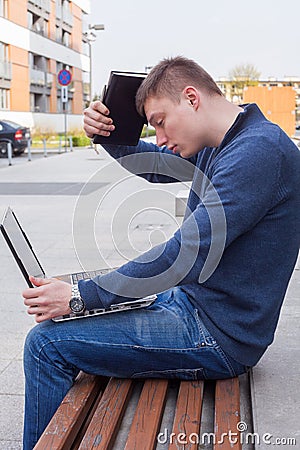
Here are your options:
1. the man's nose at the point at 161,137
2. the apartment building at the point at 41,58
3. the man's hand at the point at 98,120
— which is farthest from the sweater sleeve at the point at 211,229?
the apartment building at the point at 41,58

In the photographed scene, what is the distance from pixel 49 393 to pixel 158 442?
487 millimetres

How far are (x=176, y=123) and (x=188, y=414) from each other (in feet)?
3.37

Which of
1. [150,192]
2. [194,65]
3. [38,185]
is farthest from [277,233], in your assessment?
[38,185]

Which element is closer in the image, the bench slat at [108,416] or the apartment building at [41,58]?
the bench slat at [108,416]

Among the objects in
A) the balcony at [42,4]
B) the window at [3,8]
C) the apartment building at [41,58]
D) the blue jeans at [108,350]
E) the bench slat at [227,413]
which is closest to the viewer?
the bench slat at [227,413]

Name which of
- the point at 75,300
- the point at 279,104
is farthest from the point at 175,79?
the point at 279,104

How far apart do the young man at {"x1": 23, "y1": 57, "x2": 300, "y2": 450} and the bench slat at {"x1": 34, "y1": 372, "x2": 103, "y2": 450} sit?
0.06 m

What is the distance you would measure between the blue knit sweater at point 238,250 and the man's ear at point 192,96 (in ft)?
0.52

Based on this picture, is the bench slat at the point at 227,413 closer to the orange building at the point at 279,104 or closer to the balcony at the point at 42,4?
the orange building at the point at 279,104

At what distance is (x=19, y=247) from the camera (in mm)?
2871

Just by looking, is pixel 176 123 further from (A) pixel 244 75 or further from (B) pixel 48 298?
(A) pixel 244 75

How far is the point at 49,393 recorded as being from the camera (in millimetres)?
2691

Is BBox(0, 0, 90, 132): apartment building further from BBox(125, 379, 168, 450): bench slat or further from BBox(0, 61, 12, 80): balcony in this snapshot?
BBox(125, 379, 168, 450): bench slat

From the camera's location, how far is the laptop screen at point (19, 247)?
279cm
